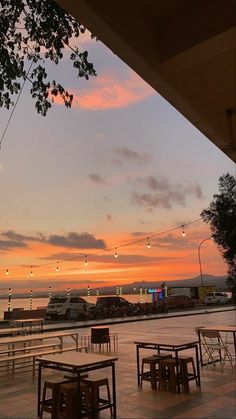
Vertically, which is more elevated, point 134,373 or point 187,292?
point 187,292

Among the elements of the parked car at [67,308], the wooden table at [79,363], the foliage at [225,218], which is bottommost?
the wooden table at [79,363]

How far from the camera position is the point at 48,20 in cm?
436

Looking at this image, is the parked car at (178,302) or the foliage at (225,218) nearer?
the foliage at (225,218)

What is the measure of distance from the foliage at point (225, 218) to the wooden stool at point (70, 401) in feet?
45.0

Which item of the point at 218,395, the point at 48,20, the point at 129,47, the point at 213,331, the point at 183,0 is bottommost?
the point at 218,395

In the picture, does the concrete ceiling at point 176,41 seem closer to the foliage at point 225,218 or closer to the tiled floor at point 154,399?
the tiled floor at point 154,399

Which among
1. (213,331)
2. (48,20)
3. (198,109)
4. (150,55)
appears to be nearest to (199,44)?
(150,55)

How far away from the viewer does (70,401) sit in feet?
17.6

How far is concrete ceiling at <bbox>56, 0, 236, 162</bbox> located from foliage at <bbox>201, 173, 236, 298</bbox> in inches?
592

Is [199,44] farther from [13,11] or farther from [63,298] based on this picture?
[63,298]

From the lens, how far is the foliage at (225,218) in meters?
18.8

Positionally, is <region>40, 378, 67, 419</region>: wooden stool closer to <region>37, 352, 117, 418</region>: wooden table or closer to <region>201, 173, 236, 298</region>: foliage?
<region>37, 352, 117, 418</region>: wooden table

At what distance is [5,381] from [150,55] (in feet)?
23.1

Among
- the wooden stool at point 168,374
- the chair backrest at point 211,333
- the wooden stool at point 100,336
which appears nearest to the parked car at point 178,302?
the wooden stool at point 100,336
